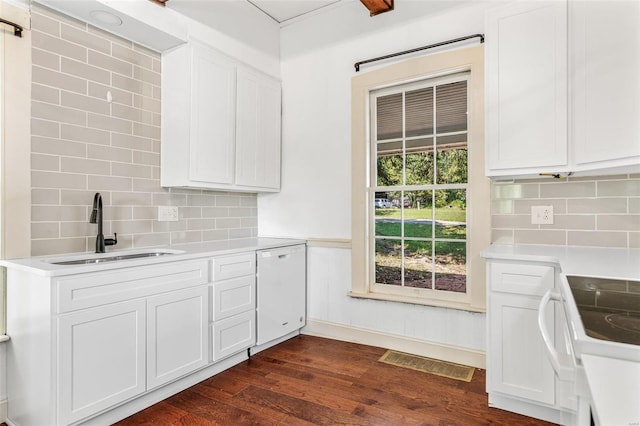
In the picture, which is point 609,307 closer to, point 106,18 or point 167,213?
point 167,213

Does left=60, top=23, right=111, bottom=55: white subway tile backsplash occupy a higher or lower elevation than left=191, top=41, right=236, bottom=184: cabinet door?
higher

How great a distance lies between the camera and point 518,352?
6.99ft

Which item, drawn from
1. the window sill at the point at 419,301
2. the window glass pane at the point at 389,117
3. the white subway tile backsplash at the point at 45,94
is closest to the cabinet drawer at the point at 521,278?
the window sill at the point at 419,301

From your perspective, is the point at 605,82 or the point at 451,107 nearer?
the point at 605,82

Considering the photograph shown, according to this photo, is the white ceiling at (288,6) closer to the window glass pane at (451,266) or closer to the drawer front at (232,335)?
the window glass pane at (451,266)

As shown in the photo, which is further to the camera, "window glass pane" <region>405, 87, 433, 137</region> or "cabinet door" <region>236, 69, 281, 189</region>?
"cabinet door" <region>236, 69, 281, 189</region>

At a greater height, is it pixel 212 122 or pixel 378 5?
pixel 378 5

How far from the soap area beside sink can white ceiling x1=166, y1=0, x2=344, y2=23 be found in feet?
6.25

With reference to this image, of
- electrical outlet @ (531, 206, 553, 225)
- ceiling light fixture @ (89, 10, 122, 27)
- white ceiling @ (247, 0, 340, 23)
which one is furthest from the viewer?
white ceiling @ (247, 0, 340, 23)

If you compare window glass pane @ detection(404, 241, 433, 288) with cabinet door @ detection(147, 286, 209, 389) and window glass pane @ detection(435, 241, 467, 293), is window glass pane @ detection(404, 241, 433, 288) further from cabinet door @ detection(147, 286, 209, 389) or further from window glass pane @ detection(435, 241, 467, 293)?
cabinet door @ detection(147, 286, 209, 389)

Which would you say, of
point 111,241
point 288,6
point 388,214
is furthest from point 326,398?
point 288,6

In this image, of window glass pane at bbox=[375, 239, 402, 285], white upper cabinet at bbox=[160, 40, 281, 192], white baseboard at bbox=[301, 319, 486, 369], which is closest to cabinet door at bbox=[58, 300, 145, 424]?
white upper cabinet at bbox=[160, 40, 281, 192]

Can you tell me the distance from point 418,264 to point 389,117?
4.45ft

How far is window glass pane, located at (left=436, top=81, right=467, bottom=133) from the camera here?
299 cm
